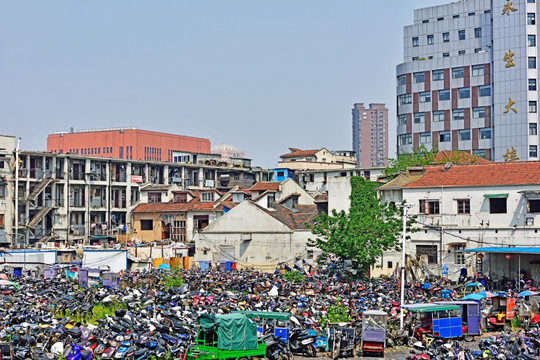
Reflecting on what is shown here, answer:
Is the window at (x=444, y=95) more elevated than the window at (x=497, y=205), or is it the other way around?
the window at (x=444, y=95)

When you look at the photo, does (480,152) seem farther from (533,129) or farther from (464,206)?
(464,206)

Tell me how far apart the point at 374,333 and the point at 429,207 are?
73.4 feet

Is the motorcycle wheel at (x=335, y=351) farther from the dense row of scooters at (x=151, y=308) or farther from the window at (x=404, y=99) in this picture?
the window at (x=404, y=99)

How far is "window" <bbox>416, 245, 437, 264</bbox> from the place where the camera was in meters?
46.9

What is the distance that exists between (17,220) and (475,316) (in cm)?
5155

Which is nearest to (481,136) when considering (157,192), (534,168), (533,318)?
(157,192)

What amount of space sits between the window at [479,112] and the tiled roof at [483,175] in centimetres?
4398

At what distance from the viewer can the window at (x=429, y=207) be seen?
1863 inches

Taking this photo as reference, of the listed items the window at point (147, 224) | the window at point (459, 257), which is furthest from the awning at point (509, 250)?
the window at point (147, 224)

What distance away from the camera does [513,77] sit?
87.2 meters

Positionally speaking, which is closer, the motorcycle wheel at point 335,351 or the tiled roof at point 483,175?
the motorcycle wheel at point 335,351

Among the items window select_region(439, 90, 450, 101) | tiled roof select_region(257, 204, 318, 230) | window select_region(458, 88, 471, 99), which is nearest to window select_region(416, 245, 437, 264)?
tiled roof select_region(257, 204, 318, 230)

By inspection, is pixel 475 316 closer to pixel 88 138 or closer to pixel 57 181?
pixel 57 181

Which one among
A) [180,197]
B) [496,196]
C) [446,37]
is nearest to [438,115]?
[446,37]
